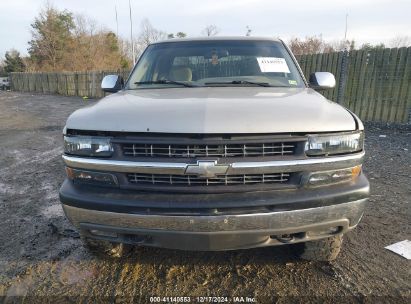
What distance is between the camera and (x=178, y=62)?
3.62 m

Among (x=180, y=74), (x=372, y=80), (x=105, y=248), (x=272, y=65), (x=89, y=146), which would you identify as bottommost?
(x=105, y=248)

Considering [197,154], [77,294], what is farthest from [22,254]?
[197,154]

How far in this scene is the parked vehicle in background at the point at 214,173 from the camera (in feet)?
6.81

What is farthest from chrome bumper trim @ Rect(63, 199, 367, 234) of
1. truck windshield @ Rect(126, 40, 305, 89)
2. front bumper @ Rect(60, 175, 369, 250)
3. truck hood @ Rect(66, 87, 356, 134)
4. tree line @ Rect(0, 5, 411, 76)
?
tree line @ Rect(0, 5, 411, 76)

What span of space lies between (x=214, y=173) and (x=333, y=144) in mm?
831

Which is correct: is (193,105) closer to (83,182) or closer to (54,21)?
(83,182)

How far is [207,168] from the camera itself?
2.06 meters

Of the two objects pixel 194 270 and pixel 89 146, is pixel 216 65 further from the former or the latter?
pixel 194 270

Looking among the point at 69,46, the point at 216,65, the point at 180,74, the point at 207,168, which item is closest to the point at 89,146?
the point at 207,168

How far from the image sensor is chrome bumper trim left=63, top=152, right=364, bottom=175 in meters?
2.09

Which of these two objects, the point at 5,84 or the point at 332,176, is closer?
the point at 332,176

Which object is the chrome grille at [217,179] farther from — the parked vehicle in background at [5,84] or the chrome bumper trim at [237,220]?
the parked vehicle in background at [5,84]

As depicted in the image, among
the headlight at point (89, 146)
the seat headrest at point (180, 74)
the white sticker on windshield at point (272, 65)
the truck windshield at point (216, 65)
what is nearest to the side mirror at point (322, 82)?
the truck windshield at point (216, 65)

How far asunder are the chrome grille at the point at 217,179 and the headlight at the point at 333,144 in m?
0.24
